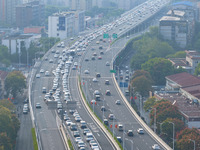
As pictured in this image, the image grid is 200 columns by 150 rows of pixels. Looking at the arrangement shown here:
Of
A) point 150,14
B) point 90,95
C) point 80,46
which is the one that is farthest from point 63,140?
point 150,14

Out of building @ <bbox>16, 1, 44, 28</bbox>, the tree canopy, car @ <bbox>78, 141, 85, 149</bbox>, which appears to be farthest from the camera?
building @ <bbox>16, 1, 44, 28</bbox>

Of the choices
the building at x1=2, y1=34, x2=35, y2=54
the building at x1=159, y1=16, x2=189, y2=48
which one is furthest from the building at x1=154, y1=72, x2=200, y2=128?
the building at x1=2, y1=34, x2=35, y2=54

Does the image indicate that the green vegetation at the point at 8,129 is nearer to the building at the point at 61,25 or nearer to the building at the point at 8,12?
the building at the point at 61,25

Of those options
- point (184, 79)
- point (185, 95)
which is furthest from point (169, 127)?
point (184, 79)

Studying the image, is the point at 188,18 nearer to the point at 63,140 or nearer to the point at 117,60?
the point at 117,60

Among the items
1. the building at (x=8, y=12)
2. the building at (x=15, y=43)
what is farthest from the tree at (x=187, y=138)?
the building at (x=8, y=12)

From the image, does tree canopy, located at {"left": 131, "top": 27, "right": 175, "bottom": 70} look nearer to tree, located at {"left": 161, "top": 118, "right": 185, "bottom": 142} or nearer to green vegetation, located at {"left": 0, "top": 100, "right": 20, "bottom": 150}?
tree, located at {"left": 161, "top": 118, "right": 185, "bottom": 142}
